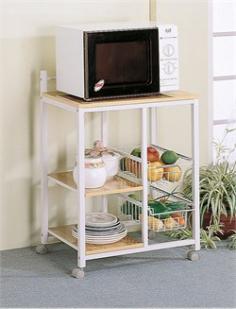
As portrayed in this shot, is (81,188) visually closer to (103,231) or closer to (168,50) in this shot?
(103,231)

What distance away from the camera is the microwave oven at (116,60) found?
13.0ft

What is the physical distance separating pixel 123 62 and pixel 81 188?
1.94 feet

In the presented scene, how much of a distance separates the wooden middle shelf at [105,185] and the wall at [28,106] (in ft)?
0.46

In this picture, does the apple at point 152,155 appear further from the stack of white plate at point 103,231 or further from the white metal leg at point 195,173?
the stack of white plate at point 103,231

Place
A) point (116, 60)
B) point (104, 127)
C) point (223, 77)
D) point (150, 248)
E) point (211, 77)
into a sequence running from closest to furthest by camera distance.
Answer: point (116, 60), point (150, 248), point (104, 127), point (211, 77), point (223, 77)

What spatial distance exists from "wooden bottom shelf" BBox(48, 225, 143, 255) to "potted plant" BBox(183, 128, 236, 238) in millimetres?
492

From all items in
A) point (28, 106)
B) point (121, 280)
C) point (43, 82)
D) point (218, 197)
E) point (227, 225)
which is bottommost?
point (121, 280)

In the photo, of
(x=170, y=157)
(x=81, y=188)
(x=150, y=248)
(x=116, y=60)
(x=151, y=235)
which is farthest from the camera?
(x=151, y=235)

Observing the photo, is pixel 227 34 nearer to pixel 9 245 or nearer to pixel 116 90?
pixel 116 90

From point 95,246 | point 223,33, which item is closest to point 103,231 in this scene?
point 95,246

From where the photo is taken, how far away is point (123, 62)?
13.4ft

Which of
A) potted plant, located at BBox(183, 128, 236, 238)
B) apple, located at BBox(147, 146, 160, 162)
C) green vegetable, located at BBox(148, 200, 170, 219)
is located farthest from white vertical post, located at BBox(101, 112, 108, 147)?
potted plant, located at BBox(183, 128, 236, 238)

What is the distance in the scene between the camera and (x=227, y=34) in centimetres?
485

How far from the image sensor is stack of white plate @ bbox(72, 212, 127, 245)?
4.13 meters
